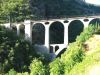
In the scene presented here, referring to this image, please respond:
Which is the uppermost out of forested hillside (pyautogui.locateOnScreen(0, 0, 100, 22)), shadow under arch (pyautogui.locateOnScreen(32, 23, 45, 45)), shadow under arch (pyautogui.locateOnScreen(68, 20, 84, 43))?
forested hillside (pyautogui.locateOnScreen(0, 0, 100, 22))

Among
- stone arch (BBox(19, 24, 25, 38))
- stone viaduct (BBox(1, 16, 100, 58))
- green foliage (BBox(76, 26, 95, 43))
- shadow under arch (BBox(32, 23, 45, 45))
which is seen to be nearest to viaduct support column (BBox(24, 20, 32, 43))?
stone viaduct (BBox(1, 16, 100, 58))

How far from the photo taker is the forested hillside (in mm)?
132125

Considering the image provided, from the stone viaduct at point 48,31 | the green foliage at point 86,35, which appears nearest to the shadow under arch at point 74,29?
the stone viaduct at point 48,31

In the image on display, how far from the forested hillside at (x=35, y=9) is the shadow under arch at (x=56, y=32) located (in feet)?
16.0

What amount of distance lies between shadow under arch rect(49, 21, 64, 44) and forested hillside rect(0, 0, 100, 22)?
487 centimetres

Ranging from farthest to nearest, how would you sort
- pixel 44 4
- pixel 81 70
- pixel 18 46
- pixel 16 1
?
pixel 44 4 < pixel 16 1 < pixel 18 46 < pixel 81 70

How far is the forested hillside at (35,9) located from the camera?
433ft

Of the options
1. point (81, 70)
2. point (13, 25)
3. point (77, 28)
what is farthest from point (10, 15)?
point (81, 70)

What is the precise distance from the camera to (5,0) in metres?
141

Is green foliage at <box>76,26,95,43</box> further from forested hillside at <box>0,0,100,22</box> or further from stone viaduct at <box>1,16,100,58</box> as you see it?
forested hillside at <box>0,0,100,22</box>

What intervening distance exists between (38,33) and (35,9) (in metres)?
13.3

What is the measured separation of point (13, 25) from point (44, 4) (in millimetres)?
27130

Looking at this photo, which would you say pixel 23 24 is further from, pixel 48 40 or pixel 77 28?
pixel 77 28

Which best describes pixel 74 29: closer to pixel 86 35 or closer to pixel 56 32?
pixel 56 32
